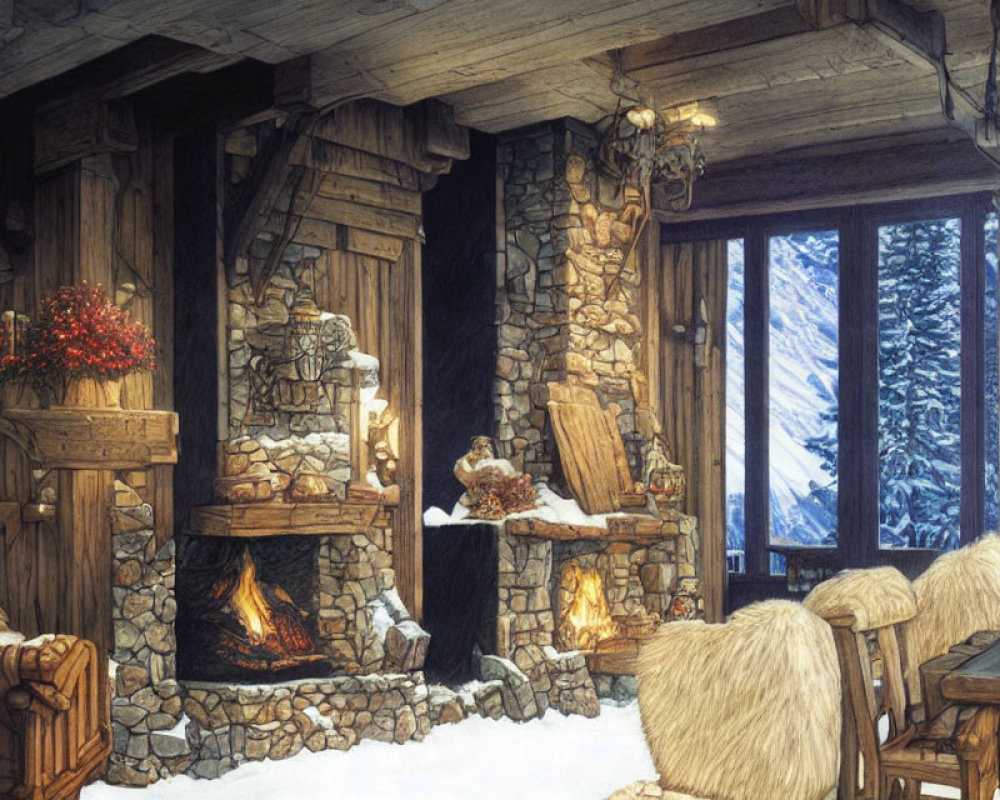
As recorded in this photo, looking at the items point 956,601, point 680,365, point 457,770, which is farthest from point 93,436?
point 680,365

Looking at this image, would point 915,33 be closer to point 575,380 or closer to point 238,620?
point 575,380

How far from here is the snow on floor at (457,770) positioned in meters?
6.97

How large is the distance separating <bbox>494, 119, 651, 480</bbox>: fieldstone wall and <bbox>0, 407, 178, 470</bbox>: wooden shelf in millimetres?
2967

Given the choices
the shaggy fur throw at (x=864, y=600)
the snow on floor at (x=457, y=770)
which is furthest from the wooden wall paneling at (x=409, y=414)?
the shaggy fur throw at (x=864, y=600)

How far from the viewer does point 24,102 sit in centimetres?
747

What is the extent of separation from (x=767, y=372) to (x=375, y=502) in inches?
173

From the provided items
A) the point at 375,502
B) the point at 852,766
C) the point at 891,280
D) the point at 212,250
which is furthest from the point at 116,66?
the point at 891,280

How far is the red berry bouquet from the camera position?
6.70m

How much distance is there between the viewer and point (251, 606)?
785cm

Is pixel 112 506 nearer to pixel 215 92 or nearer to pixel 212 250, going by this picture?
pixel 212 250

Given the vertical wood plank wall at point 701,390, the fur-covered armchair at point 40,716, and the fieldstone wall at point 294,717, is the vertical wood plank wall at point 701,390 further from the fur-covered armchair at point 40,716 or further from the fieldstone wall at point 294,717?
the fur-covered armchair at point 40,716

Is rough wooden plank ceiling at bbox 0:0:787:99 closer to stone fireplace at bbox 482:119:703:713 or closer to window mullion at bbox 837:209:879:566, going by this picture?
stone fireplace at bbox 482:119:703:713

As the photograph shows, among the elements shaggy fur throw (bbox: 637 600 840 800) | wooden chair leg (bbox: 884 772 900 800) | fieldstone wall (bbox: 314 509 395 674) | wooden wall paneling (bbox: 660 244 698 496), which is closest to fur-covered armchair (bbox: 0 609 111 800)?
shaggy fur throw (bbox: 637 600 840 800)

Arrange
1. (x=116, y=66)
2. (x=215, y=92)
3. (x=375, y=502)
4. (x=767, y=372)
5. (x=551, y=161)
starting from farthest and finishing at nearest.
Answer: (x=767, y=372)
(x=551, y=161)
(x=375, y=502)
(x=215, y=92)
(x=116, y=66)
